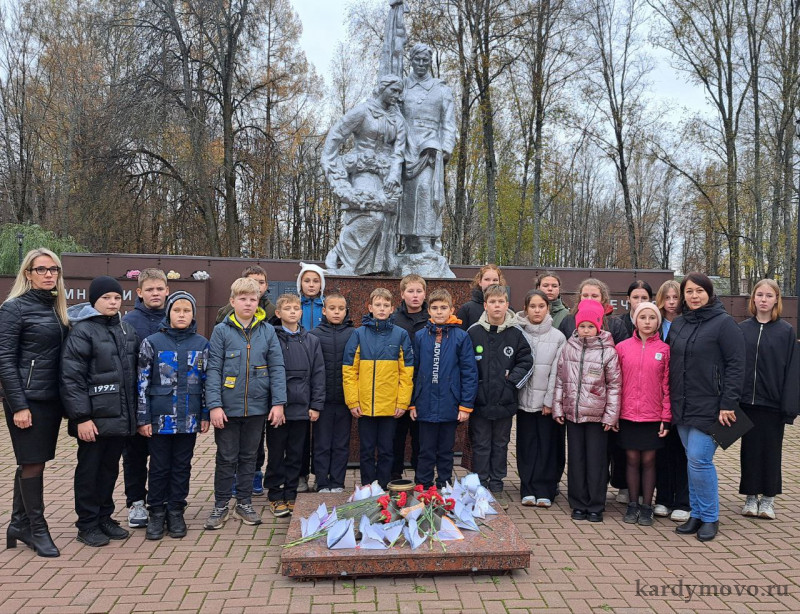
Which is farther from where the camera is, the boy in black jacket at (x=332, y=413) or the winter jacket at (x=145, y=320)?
the boy in black jacket at (x=332, y=413)

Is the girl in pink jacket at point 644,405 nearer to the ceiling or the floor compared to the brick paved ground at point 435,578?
nearer to the ceiling

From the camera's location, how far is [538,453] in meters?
4.61

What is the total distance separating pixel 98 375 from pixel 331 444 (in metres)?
1.72

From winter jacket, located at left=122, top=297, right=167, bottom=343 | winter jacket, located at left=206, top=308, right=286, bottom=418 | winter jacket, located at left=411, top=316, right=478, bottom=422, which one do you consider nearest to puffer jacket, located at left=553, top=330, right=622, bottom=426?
winter jacket, located at left=411, top=316, right=478, bottom=422

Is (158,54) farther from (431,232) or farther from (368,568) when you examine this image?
(368,568)

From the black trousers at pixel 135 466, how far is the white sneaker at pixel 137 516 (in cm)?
4

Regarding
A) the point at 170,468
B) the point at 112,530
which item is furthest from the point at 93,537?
the point at 170,468

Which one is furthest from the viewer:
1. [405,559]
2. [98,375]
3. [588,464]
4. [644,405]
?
[588,464]

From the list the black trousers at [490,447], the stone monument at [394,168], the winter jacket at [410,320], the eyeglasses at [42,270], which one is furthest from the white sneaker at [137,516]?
the stone monument at [394,168]

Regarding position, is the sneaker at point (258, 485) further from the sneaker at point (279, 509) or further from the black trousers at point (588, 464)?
the black trousers at point (588, 464)

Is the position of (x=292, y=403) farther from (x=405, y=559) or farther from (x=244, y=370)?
(x=405, y=559)

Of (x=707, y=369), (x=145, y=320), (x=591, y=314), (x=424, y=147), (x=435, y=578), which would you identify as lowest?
(x=435, y=578)

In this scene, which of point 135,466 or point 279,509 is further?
point 279,509

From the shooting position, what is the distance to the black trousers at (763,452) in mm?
4367
